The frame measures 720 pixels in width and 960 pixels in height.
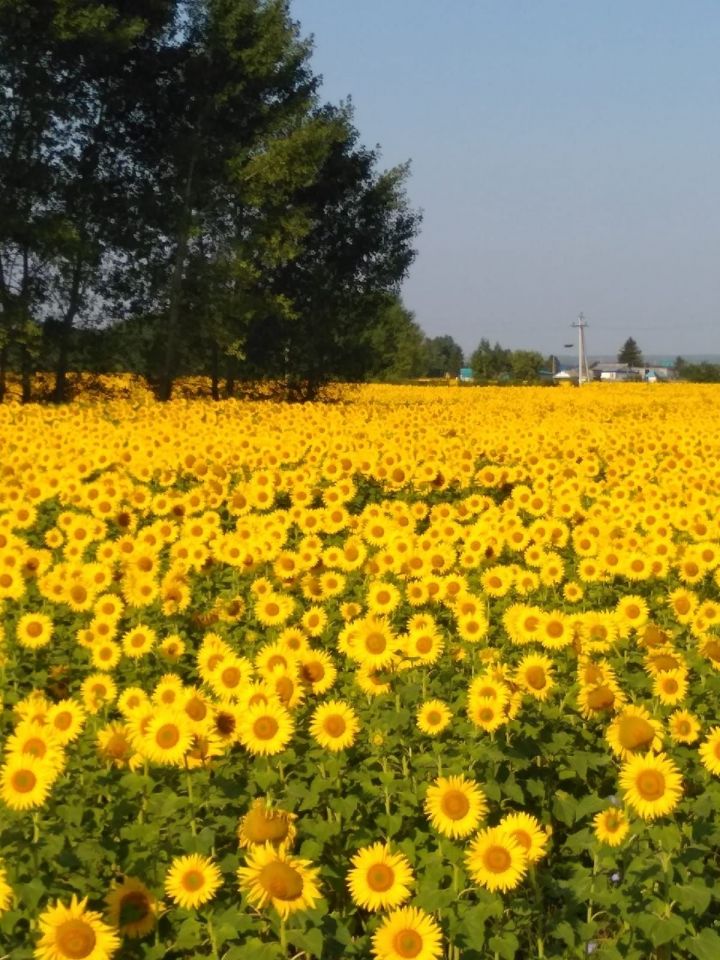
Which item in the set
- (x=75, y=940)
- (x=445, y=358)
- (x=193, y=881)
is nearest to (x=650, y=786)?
(x=193, y=881)

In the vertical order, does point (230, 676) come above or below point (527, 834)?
above

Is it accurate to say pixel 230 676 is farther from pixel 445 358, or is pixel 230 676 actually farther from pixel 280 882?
pixel 445 358

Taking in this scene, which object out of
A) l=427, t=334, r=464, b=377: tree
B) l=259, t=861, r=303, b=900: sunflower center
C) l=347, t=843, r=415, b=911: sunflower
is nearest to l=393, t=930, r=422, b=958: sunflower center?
l=347, t=843, r=415, b=911: sunflower

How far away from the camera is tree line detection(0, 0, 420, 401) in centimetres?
2266

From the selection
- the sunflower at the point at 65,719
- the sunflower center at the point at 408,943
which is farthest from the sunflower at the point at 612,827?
the sunflower at the point at 65,719

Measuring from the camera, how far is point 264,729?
351 cm

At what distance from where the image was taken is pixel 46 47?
22781 mm

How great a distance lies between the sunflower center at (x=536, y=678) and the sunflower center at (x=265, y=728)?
1.13 metres

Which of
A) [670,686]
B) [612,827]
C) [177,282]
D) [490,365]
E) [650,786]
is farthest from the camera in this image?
[490,365]

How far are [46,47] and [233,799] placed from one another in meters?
23.7

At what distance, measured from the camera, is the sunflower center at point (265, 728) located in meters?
3.50

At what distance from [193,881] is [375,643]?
5.47ft

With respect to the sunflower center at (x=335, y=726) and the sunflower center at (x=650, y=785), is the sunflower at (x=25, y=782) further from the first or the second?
the sunflower center at (x=650, y=785)

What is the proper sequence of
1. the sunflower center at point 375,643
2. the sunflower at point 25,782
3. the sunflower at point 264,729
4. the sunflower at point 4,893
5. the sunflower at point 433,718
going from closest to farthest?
the sunflower at point 4,893
the sunflower at point 25,782
the sunflower at point 264,729
the sunflower at point 433,718
the sunflower center at point 375,643
